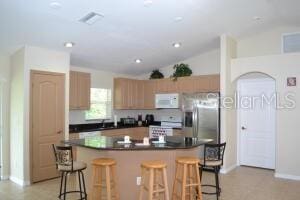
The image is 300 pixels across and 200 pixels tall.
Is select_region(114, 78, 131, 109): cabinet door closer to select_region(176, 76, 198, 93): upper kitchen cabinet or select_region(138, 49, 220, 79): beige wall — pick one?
select_region(176, 76, 198, 93): upper kitchen cabinet

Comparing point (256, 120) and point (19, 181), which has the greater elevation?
point (256, 120)

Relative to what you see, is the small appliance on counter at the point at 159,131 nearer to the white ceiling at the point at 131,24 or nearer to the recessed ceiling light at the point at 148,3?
the white ceiling at the point at 131,24

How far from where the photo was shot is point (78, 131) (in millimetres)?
5730

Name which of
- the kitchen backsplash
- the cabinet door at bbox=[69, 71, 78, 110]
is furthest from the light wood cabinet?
the cabinet door at bbox=[69, 71, 78, 110]

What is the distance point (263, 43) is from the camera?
6094 mm

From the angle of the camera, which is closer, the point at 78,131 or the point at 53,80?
the point at 53,80

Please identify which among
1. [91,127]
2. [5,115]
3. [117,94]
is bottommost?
[91,127]

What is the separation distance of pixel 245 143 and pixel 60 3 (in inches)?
204

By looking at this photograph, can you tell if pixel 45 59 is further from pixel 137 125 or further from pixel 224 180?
pixel 224 180

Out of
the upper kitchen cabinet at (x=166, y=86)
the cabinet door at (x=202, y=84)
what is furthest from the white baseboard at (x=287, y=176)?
the upper kitchen cabinet at (x=166, y=86)

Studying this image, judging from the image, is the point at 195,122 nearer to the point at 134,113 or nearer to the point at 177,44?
the point at 177,44

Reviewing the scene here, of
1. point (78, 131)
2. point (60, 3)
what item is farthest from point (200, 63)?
point (60, 3)

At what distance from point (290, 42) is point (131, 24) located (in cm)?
365

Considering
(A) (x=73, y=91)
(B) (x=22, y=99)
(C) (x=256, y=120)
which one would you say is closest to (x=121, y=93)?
(A) (x=73, y=91)
